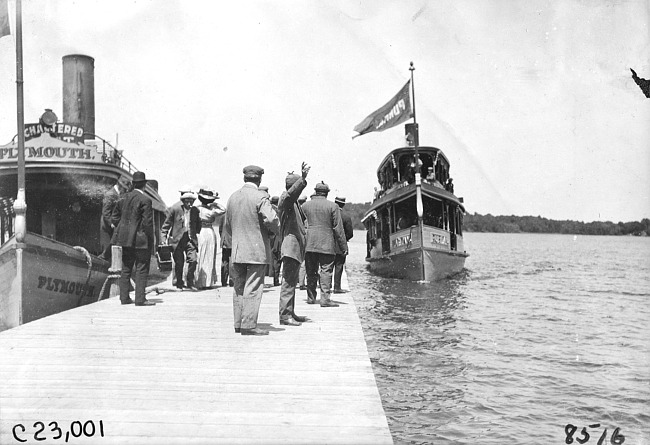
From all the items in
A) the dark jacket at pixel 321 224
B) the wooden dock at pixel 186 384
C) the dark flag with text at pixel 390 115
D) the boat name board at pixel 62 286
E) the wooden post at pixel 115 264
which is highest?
the dark flag with text at pixel 390 115

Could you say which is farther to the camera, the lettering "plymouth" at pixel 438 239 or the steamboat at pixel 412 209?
the lettering "plymouth" at pixel 438 239

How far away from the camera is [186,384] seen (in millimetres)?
4414

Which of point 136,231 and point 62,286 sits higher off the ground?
point 136,231

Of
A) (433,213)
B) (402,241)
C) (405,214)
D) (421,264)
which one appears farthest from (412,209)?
(421,264)

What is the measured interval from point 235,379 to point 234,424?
0.97 meters

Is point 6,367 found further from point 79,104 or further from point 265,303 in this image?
point 79,104

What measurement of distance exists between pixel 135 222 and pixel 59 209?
645cm

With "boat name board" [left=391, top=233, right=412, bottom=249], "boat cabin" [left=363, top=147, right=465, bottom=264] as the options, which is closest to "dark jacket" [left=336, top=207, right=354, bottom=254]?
"boat cabin" [left=363, top=147, right=465, bottom=264]

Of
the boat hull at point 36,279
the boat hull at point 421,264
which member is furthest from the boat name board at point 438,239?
the boat hull at point 36,279

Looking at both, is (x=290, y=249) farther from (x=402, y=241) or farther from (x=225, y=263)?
(x=402, y=241)

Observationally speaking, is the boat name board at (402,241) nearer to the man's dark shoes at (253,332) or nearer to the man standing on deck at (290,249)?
the man standing on deck at (290,249)

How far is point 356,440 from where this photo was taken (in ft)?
11.1

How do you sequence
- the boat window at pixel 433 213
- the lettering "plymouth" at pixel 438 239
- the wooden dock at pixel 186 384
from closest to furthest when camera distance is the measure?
the wooden dock at pixel 186 384
the lettering "plymouth" at pixel 438 239
the boat window at pixel 433 213

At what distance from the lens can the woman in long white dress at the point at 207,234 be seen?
10.5 meters
